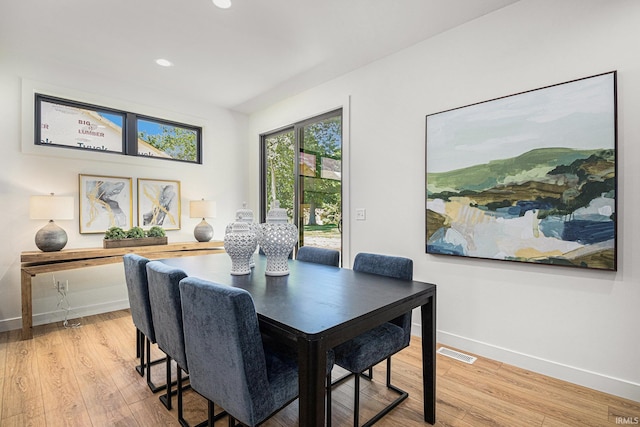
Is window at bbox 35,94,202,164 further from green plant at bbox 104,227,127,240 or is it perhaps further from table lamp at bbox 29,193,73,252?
green plant at bbox 104,227,127,240

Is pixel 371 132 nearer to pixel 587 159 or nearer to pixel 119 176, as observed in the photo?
pixel 587 159

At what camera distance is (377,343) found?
1633 mm

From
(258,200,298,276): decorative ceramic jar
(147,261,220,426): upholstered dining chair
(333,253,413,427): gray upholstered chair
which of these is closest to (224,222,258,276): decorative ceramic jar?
(258,200,298,276): decorative ceramic jar

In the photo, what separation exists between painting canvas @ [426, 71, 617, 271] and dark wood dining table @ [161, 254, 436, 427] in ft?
3.45

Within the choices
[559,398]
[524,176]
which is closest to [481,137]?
[524,176]

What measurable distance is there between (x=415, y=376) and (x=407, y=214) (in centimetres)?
136

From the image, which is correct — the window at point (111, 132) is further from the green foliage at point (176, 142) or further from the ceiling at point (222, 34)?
the ceiling at point (222, 34)

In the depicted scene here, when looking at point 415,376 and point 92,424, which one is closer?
point 92,424

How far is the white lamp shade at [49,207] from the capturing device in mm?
2973

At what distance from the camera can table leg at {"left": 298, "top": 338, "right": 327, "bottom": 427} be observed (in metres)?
1.08

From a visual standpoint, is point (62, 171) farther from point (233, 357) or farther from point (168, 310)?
point (233, 357)

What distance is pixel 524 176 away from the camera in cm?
224

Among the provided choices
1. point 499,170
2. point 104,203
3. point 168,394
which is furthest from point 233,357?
point 104,203

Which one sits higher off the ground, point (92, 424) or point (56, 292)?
point (56, 292)
